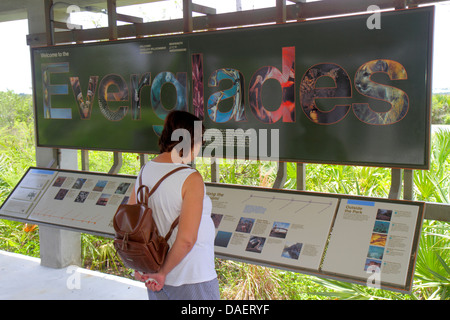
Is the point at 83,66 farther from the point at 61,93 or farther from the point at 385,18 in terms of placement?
the point at 385,18

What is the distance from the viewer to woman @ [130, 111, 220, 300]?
209 cm

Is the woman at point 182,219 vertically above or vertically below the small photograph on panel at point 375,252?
above

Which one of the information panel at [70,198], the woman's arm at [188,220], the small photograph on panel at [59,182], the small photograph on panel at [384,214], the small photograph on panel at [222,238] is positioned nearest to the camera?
the woman's arm at [188,220]

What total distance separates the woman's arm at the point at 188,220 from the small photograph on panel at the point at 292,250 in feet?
3.10

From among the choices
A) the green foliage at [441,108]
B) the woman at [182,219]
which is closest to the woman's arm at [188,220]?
the woman at [182,219]

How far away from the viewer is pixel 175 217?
7.08ft

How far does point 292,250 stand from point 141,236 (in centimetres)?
113

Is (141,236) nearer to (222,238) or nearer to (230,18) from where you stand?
(222,238)

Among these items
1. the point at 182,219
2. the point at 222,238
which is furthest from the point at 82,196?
the point at 182,219

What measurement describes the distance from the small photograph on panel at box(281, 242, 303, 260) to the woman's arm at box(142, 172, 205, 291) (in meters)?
0.94

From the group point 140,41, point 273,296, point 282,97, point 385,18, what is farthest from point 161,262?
point 273,296

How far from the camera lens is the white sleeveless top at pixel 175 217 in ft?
6.99

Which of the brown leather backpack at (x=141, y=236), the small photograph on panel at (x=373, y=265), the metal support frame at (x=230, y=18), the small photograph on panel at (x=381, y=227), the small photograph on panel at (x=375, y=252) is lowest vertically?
the small photograph on panel at (x=373, y=265)

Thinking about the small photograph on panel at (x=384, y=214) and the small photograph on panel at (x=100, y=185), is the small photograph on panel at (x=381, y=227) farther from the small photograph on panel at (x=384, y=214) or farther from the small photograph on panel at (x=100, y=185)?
the small photograph on panel at (x=100, y=185)
